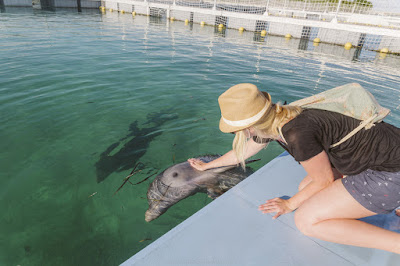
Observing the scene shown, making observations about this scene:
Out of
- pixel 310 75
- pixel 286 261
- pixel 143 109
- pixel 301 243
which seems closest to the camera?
pixel 286 261

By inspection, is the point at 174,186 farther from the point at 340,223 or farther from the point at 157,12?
the point at 157,12

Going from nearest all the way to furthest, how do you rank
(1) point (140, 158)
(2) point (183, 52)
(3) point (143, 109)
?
(1) point (140, 158) < (3) point (143, 109) < (2) point (183, 52)

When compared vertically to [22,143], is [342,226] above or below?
above

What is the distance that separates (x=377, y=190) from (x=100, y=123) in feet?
17.8

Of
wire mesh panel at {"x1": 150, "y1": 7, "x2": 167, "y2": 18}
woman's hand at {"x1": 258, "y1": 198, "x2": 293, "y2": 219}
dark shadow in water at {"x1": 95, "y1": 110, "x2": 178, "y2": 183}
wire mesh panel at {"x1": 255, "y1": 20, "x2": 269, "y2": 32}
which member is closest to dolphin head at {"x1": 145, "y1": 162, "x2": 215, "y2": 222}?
woman's hand at {"x1": 258, "y1": 198, "x2": 293, "y2": 219}

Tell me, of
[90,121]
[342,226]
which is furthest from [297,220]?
[90,121]

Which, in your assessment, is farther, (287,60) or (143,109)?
(287,60)

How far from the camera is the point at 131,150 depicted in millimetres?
4785

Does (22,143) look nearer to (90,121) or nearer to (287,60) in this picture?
(90,121)

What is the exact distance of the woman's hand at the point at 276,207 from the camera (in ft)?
7.46

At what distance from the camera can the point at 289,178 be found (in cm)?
288

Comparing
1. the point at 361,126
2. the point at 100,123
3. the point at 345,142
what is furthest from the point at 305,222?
the point at 100,123

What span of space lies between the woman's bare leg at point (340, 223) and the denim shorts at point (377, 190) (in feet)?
0.20

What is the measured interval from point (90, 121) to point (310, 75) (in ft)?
32.2
